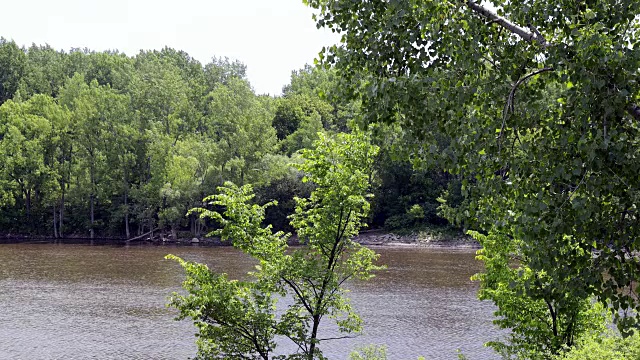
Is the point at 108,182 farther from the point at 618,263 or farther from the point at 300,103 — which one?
the point at 618,263

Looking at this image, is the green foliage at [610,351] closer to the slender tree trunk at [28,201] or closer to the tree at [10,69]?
the slender tree trunk at [28,201]

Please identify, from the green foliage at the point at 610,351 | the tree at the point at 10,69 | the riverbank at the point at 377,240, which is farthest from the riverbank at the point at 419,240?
the tree at the point at 10,69

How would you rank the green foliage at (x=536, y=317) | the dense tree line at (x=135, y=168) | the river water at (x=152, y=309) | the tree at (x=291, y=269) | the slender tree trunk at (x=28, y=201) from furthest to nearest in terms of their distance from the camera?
1. the slender tree trunk at (x=28, y=201)
2. the dense tree line at (x=135, y=168)
3. the river water at (x=152, y=309)
4. the green foliage at (x=536, y=317)
5. the tree at (x=291, y=269)

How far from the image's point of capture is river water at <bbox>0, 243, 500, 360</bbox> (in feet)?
69.0

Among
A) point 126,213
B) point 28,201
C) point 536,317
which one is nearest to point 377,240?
point 126,213

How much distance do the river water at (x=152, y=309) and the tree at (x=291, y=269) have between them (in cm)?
683

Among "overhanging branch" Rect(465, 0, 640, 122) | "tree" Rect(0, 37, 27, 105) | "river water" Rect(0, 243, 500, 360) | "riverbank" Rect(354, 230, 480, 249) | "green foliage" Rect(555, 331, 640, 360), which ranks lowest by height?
"river water" Rect(0, 243, 500, 360)

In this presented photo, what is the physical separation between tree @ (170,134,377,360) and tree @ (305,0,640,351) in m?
6.50

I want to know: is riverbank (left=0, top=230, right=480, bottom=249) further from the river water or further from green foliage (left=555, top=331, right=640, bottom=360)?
green foliage (left=555, top=331, right=640, bottom=360)

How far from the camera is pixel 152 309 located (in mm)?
26781

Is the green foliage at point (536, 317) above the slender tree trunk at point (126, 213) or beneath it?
beneath

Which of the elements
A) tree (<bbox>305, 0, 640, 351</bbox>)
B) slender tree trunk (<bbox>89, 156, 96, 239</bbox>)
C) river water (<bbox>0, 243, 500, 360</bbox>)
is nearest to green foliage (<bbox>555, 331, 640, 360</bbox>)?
tree (<bbox>305, 0, 640, 351</bbox>)

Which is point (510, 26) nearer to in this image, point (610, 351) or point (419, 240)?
point (610, 351)

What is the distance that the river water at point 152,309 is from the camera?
21.0 m
